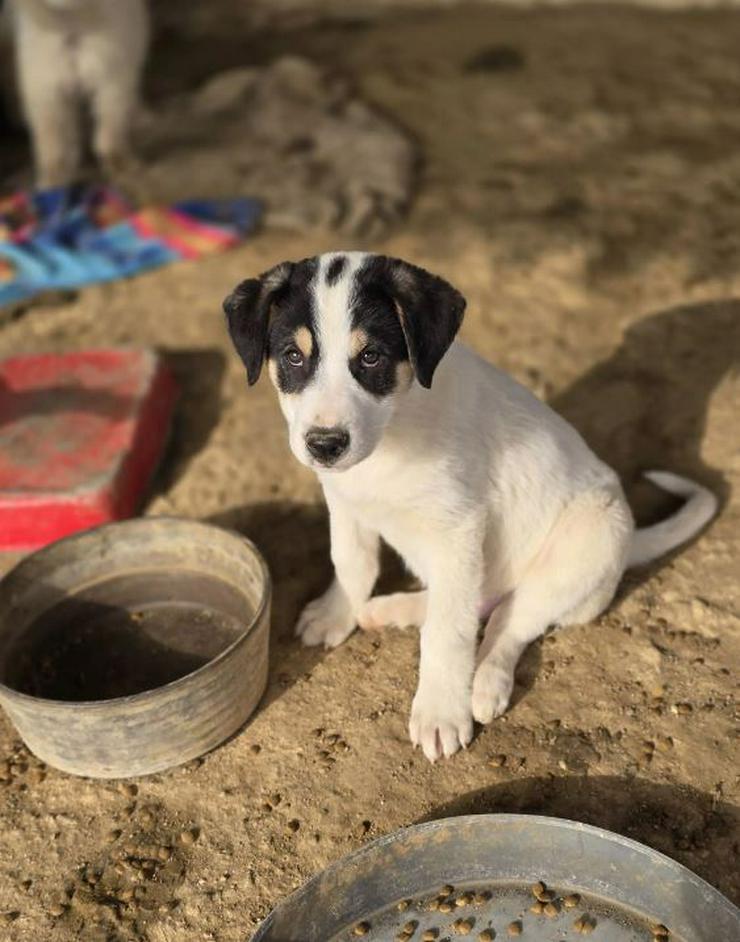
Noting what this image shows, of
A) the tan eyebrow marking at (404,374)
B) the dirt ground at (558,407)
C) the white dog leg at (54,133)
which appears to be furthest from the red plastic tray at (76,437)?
the white dog leg at (54,133)

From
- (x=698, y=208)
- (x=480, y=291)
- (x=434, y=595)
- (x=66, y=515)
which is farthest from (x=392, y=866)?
(x=698, y=208)

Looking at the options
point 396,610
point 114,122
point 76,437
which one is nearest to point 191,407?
point 76,437

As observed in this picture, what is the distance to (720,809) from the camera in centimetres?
366

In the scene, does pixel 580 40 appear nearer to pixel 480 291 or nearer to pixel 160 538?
pixel 480 291

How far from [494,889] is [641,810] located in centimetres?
57

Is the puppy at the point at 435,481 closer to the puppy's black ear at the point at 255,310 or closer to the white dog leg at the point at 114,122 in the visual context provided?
the puppy's black ear at the point at 255,310

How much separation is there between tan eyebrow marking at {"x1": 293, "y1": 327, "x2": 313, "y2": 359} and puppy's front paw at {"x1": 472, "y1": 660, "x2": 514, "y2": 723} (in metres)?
1.41

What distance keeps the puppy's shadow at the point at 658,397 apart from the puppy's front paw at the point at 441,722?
45.7 inches

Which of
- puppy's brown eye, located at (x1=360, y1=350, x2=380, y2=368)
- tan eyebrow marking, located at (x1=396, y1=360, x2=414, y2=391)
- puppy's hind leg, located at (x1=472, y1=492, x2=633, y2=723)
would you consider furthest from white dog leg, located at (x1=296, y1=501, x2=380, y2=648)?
puppy's brown eye, located at (x1=360, y1=350, x2=380, y2=368)

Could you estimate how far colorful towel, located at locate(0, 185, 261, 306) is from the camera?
6.91m

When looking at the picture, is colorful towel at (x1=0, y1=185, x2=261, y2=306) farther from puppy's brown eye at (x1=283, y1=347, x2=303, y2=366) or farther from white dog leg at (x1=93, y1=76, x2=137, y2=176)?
puppy's brown eye at (x1=283, y1=347, x2=303, y2=366)

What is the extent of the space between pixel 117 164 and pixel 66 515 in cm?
385

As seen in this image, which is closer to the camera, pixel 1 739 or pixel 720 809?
pixel 720 809

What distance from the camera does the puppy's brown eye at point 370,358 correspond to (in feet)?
11.1
